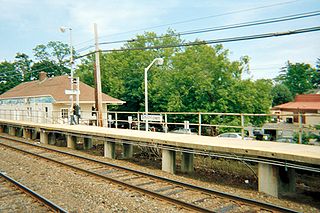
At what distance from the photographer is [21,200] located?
7.27m

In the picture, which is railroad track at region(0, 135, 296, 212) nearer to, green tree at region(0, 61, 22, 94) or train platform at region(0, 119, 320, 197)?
train platform at region(0, 119, 320, 197)

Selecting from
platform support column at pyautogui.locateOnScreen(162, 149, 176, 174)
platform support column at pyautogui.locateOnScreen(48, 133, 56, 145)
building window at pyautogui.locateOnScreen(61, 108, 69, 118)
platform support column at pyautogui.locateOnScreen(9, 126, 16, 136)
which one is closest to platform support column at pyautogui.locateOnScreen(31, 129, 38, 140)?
platform support column at pyautogui.locateOnScreen(48, 133, 56, 145)

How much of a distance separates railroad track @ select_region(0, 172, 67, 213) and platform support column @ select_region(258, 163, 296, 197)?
15.2 ft

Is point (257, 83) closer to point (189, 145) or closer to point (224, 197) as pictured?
point (189, 145)

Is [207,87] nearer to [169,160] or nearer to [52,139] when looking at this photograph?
[52,139]

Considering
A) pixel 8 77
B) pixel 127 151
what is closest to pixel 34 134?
pixel 127 151

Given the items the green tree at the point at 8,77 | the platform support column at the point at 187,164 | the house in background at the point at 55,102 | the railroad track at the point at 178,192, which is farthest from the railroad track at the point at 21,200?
the green tree at the point at 8,77

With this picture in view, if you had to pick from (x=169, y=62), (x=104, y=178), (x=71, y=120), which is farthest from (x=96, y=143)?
(x=169, y=62)

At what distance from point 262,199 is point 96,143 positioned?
38.3ft

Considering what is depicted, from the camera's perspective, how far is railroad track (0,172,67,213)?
21.7 ft

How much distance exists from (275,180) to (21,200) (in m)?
5.98

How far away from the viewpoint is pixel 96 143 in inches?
676

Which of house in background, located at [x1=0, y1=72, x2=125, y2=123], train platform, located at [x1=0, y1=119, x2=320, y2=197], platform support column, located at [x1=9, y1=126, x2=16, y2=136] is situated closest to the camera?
train platform, located at [x1=0, y1=119, x2=320, y2=197]

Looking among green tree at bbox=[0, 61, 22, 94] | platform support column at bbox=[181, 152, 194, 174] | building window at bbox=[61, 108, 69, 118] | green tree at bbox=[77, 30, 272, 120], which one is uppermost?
green tree at bbox=[0, 61, 22, 94]
